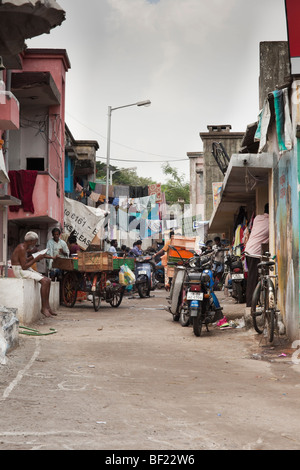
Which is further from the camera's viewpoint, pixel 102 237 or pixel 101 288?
pixel 102 237

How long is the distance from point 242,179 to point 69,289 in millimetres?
5697

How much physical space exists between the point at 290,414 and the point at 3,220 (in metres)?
13.1

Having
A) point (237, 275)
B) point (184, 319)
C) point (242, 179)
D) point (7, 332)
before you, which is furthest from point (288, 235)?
point (237, 275)

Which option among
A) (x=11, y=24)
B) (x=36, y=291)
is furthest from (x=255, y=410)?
(x=36, y=291)

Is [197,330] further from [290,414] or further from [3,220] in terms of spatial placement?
[3,220]

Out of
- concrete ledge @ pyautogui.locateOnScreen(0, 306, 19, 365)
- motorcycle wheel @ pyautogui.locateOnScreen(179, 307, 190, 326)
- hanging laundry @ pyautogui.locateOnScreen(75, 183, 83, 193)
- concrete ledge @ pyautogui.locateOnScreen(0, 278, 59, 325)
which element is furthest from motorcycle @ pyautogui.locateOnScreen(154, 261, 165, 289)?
concrete ledge @ pyautogui.locateOnScreen(0, 306, 19, 365)

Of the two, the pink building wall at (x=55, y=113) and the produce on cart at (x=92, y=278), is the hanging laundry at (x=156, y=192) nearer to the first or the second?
the pink building wall at (x=55, y=113)

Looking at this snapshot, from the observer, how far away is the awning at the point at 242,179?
11.8m

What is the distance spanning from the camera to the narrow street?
4469 mm

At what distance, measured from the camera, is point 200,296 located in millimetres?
10805

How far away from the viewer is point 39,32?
675 cm

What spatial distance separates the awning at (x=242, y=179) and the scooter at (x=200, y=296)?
1783 millimetres

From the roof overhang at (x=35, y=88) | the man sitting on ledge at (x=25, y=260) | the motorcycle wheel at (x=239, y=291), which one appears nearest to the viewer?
the man sitting on ledge at (x=25, y=260)

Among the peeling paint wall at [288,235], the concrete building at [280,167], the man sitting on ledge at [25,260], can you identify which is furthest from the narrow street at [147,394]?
the man sitting on ledge at [25,260]
